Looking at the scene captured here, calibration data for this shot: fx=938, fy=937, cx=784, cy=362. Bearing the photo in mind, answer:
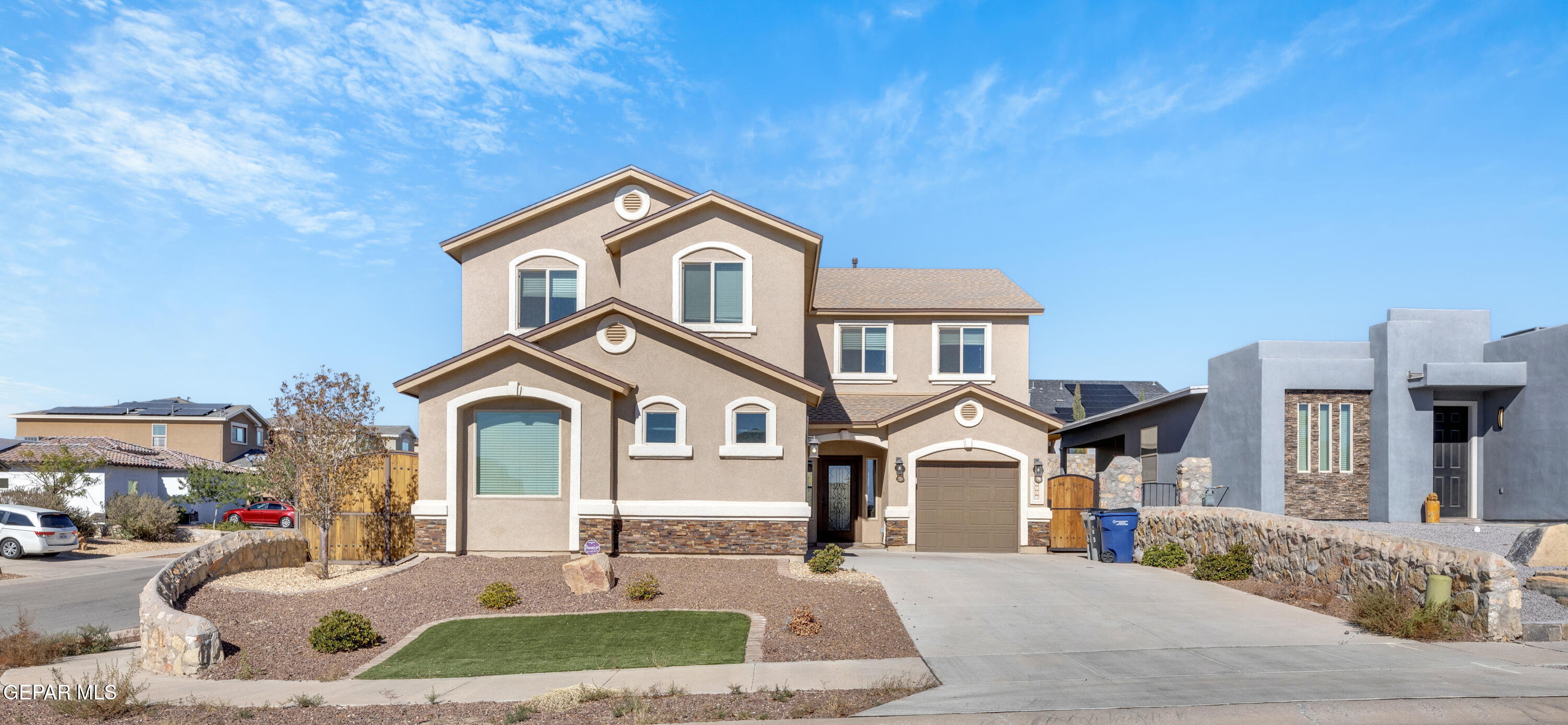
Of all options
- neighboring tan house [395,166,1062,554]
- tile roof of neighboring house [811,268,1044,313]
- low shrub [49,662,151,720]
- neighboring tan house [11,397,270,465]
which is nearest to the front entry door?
neighboring tan house [395,166,1062,554]

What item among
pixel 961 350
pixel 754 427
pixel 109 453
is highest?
pixel 961 350

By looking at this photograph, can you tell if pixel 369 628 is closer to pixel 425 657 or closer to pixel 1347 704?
pixel 425 657

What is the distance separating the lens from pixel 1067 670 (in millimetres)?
10445

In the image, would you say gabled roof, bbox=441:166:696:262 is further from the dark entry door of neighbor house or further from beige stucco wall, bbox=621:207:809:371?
the dark entry door of neighbor house

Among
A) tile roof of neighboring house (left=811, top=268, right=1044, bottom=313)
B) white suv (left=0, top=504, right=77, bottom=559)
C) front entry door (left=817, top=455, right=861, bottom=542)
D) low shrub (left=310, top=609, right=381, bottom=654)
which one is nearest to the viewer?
low shrub (left=310, top=609, right=381, bottom=654)

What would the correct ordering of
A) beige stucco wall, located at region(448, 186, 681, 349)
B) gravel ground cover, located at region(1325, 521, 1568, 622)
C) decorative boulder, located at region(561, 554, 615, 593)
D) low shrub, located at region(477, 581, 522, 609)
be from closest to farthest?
gravel ground cover, located at region(1325, 521, 1568, 622), low shrub, located at region(477, 581, 522, 609), decorative boulder, located at region(561, 554, 615, 593), beige stucco wall, located at region(448, 186, 681, 349)

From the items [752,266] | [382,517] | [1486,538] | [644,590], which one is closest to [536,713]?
[644,590]

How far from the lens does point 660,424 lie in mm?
19047

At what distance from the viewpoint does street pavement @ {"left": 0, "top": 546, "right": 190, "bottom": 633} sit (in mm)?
16016

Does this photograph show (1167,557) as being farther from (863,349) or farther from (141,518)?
(141,518)

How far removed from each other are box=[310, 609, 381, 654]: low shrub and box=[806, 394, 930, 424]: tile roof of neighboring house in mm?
11838

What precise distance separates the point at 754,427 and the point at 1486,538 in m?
14.6

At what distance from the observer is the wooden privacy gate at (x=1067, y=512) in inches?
915

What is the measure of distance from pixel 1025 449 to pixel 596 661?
14338 millimetres
